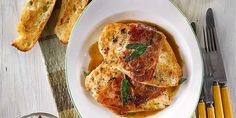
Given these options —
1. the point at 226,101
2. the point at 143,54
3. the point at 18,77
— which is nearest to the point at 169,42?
the point at 143,54

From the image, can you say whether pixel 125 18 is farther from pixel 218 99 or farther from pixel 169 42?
pixel 218 99

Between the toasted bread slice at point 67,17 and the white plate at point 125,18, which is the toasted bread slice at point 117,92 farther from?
the toasted bread slice at point 67,17

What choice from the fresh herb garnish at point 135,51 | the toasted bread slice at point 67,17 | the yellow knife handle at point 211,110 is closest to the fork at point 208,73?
the yellow knife handle at point 211,110

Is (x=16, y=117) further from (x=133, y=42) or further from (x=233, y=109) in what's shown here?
(x=233, y=109)

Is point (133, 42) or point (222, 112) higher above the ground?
point (133, 42)

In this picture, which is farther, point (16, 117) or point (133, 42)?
point (16, 117)

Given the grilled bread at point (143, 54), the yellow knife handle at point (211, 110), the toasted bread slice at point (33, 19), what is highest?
the toasted bread slice at point (33, 19)

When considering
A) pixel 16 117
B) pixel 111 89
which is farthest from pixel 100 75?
pixel 16 117
